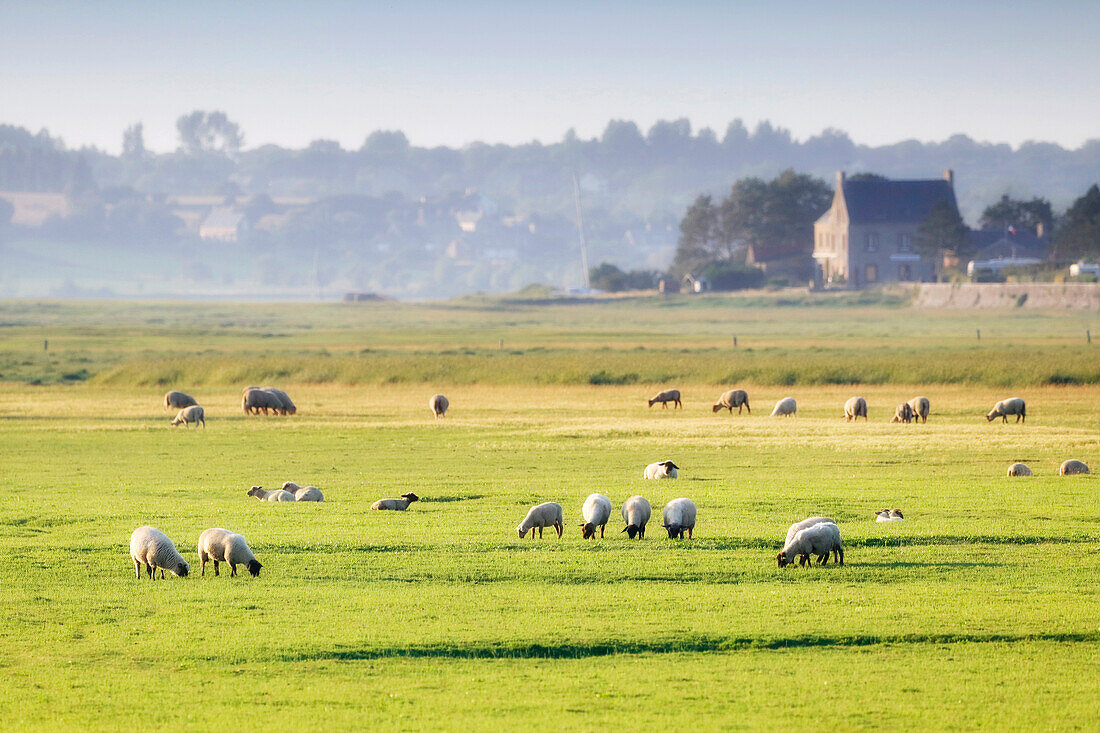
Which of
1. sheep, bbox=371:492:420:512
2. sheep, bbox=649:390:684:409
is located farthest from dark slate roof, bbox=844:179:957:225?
sheep, bbox=371:492:420:512

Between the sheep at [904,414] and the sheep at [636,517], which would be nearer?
the sheep at [636,517]

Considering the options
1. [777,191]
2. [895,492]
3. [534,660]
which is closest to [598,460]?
[895,492]

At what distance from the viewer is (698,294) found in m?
156

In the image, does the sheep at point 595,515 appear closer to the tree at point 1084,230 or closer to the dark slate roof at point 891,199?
the tree at point 1084,230

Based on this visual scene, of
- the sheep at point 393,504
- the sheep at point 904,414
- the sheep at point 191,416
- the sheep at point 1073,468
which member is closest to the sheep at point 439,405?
the sheep at point 191,416

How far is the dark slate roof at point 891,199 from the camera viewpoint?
155 m

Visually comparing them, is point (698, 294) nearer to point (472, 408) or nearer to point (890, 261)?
point (890, 261)

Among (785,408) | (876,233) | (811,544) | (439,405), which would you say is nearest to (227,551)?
(811,544)

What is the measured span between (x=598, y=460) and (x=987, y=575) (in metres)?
16.4

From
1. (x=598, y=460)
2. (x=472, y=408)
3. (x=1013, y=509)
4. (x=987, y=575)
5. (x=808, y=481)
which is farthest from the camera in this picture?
(x=472, y=408)

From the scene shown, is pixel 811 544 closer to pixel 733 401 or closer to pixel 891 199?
pixel 733 401

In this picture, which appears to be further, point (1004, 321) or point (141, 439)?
point (1004, 321)

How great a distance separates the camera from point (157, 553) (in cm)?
1883

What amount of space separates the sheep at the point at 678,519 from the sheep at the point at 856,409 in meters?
22.8
